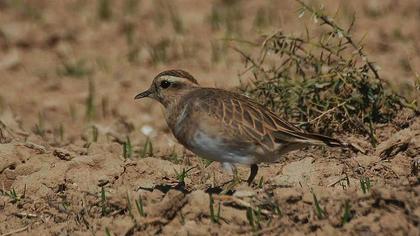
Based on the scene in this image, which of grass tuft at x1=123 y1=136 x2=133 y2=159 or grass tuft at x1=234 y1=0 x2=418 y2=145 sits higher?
grass tuft at x1=234 y1=0 x2=418 y2=145

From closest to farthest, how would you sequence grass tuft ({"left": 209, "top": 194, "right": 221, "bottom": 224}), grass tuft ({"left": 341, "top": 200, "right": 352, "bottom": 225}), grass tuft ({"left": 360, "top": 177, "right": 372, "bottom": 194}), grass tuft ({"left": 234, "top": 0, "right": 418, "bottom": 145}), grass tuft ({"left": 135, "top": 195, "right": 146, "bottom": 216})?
grass tuft ({"left": 341, "top": 200, "right": 352, "bottom": 225}) → grass tuft ({"left": 209, "top": 194, "right": 221, "bottom": 224}) → grass tuft ({"left": 135, "top": 195, "right": 146, "bottom": 216}) → grass tuft ({"left": 360, "top": 177, "right": 372, "bottom": 194}) → grass tuft ({"left": 234, "top": 0, "right": 418, "bottom": 145})

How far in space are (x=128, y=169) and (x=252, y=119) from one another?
1316mm

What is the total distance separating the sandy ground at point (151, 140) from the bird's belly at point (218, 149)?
0.23 meters

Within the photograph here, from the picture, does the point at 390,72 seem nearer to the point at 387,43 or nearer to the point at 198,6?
the point at 387,43

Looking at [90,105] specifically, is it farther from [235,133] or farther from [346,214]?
[346,214]

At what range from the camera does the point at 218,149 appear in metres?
6.71

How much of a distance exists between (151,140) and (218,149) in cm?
298

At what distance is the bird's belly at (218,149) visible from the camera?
6719mm

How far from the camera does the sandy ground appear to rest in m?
6.39

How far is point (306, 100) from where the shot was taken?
28.2ft

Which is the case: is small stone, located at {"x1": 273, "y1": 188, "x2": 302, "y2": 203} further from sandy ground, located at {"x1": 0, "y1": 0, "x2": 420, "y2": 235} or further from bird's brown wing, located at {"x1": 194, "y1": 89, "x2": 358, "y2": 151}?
bird's brown wing, located at {"x1": 194, "y1": 89, "x2": 358, "y2": 151}


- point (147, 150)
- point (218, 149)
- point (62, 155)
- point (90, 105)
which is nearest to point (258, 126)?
point (218, 149)

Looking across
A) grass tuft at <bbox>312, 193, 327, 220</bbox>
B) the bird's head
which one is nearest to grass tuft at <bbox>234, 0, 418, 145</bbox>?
the bird's head

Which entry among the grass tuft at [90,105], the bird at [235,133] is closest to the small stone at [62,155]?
the bird at [235,133]
